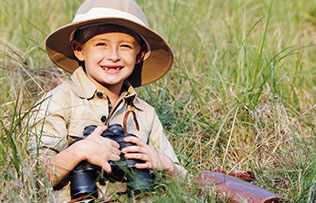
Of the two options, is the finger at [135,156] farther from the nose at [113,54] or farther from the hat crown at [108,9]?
the hat crown at [108,9]

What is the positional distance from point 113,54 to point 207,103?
1176 millimetres

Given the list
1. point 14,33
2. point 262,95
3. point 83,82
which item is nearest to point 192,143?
point 262,95

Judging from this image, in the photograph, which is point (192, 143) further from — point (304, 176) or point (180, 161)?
point (304, 176)

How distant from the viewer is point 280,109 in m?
3.73

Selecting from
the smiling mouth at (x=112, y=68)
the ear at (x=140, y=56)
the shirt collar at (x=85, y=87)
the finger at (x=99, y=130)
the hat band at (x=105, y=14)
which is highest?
the hat band at (x=105, y=14)

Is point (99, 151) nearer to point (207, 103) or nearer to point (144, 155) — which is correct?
point (144, 155)

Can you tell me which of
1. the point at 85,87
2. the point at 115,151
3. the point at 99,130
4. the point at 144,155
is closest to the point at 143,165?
the point at 144,155

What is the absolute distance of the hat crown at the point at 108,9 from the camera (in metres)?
2.76

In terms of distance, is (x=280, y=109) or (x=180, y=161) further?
(x=280, y=109)

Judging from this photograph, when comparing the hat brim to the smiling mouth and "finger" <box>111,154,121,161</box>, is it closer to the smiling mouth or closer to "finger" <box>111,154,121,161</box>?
the smiling mouth

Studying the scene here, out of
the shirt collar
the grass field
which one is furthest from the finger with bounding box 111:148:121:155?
the shirt collar

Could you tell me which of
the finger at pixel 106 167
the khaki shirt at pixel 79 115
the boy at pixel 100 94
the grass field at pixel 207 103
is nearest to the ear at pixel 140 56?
the boy at pixel 100 94

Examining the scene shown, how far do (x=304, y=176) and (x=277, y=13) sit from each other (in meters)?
3.30

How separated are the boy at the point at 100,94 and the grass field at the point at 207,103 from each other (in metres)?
0.16
